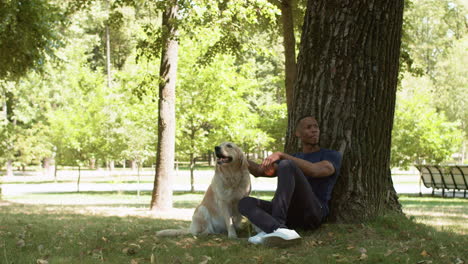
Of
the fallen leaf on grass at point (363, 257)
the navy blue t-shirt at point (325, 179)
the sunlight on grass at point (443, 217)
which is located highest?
the navy blue t-shirt at point (325, 179)

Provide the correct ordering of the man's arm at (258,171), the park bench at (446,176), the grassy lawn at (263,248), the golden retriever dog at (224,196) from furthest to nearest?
the park bench at (446,176) → the golden retriever dog at (224,196) → the man's arm at (258,171) → the grassy lawn at (263,248)

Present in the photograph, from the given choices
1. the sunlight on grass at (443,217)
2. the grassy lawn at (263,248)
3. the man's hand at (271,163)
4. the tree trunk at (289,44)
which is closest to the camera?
the grassy lawn at (263,248)

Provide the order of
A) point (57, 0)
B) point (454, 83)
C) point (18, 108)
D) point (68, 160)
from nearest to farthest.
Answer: point (68, 160) < point (57, 0) < point (18, 108) < point (454, 83)

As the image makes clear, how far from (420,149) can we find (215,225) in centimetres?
2126

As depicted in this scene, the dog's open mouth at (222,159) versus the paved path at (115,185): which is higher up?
the dog's open mouth at (222,159)

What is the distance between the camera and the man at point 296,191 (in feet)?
16.9

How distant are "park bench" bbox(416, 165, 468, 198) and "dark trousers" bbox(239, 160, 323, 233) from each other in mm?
14841

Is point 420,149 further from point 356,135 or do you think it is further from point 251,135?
point 356,135

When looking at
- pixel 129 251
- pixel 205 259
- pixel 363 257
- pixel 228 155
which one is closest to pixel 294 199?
pixel 228 155

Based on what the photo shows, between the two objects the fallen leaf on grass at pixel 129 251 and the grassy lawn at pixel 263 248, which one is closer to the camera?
the grassy lawn at pixel 263 248

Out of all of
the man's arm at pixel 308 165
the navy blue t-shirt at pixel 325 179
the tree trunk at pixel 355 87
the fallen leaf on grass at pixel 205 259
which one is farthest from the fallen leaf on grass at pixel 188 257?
the tree trunk at pixel 355 87

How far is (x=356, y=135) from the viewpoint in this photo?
5.87m

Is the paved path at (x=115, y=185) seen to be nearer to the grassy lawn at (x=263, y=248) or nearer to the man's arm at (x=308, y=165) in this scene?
the grassy lawn at (x=263, y=248)

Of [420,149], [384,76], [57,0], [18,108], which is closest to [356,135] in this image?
[384,76]
